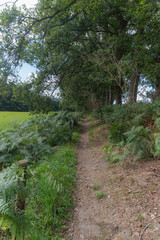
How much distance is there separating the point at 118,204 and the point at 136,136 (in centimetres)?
221

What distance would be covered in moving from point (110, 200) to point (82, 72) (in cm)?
1202

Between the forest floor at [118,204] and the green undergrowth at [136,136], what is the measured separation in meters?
0.33

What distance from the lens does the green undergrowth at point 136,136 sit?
413 centimetres

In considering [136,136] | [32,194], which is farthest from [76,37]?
[32,194]

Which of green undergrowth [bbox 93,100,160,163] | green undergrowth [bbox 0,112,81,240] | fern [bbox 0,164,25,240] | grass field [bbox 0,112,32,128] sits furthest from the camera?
grass field [bbox 0,112,32,128]

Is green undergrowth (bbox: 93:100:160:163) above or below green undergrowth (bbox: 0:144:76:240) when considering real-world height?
above

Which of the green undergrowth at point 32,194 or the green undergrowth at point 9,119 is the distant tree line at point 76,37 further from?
the green undergrowth at point 32,194

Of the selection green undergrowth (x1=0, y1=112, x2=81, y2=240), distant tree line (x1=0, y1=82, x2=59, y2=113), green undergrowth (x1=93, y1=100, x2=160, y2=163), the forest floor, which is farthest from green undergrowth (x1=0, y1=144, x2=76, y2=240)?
distant tree line (x1=0, y1=82, x2=59, y2=113)

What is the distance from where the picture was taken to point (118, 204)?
285 cm

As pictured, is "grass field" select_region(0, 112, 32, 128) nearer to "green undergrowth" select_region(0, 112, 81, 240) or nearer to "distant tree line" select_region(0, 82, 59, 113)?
"distant tree line" select_region(0, 82, 59, 113)

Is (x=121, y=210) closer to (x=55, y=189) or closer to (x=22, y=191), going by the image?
(x=55, y=189)

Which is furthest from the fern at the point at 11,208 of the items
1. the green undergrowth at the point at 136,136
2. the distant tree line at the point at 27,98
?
the distant tree line at the point at 27,98

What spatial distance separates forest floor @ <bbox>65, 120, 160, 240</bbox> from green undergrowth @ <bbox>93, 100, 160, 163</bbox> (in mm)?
334

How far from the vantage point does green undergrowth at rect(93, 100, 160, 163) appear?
4.13 metres
